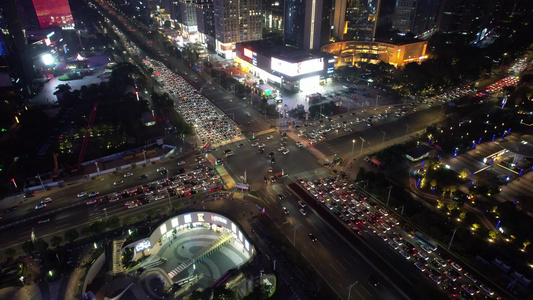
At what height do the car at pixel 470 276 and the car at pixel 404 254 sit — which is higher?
the car at pixel 404 254

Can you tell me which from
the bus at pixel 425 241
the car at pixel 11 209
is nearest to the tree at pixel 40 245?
the car at pixel 11 209

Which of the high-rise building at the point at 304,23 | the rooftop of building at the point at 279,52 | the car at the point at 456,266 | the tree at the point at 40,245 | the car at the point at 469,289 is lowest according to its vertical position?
the car at the point at 469,289

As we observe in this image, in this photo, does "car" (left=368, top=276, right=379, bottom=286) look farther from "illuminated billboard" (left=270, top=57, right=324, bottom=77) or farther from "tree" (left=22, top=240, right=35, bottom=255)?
"illuminated billboard" (left=270, top=57, right=324, bottom=77)

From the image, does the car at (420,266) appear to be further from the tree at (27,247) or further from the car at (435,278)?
the tree at (27,247)

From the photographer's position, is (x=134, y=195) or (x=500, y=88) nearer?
(x=134, y=195)

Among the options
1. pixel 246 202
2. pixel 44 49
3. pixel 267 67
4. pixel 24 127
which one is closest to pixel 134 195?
pixel 246 202

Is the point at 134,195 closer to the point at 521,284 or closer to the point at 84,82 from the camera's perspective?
the point at 521,284
